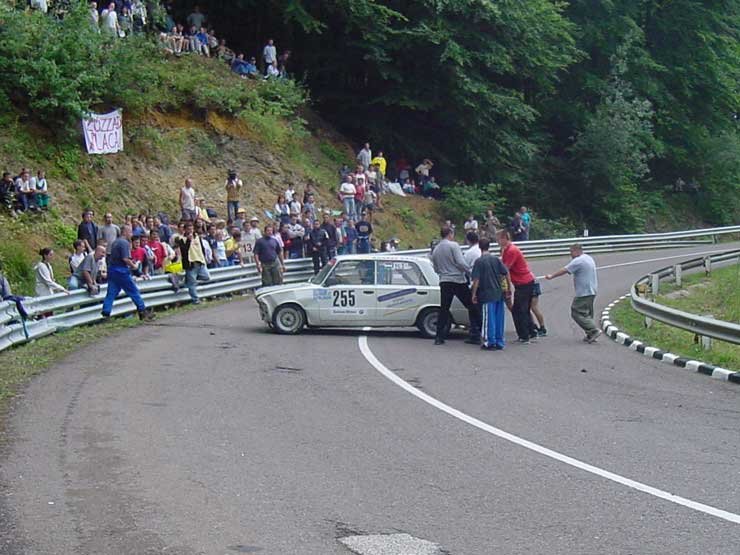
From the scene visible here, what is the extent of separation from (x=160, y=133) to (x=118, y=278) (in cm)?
1421

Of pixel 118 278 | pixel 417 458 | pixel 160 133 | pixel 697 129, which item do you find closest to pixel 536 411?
pixel 417 458

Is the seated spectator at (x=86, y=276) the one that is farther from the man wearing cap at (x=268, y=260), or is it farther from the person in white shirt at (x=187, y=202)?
the person in white shirt at (x=187, y=202)

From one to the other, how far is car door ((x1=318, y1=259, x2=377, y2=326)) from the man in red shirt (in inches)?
95.6

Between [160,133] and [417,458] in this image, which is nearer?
[417,458]

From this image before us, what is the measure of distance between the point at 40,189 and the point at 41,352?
35.6ft

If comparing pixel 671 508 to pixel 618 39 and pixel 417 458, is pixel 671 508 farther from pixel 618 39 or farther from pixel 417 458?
pixel 618 39

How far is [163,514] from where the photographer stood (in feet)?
25.0

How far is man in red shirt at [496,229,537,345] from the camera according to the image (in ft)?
63.7

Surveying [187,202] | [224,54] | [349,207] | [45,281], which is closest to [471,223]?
[349,207]

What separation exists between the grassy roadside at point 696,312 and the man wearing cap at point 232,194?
38.5 ft

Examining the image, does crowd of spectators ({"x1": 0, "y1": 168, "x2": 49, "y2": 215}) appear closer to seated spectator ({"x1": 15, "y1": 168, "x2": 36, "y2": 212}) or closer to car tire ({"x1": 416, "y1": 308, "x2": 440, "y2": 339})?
seated spectator ({"x1": 15, "y1": 168, "x2": 36, "y2": 212})

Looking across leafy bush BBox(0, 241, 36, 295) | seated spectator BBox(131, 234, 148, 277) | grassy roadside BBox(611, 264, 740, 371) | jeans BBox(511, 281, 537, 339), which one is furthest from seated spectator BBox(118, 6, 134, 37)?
jeans BBox(511, 281, 537, 339)

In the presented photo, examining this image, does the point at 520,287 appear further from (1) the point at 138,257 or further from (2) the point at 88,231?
(2) the point at 88,231

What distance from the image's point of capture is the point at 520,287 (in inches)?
781
